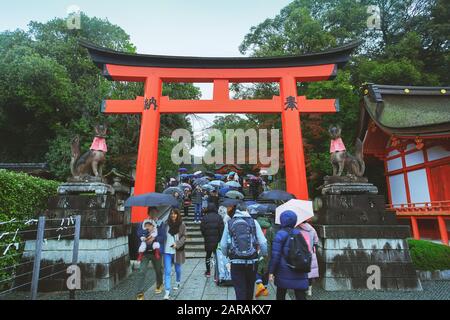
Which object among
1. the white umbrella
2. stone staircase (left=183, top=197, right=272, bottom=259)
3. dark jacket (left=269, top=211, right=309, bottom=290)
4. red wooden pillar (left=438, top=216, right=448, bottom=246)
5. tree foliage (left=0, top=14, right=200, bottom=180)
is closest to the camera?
dark jacket (left=269, top=211, right=309, bottom=290)

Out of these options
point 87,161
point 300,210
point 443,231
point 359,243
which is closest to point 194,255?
point 87,161

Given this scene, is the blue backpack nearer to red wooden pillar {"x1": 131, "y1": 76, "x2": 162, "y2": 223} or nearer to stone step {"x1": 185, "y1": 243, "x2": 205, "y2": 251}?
red wooden pillar {"x1": 131, "y1": 76, "x2": 162, "y2": 223}

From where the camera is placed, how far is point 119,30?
21.2 meters

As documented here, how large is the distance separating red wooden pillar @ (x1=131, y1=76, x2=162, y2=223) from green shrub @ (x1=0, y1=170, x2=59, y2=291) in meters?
2.40

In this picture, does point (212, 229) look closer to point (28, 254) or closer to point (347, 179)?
point (347, 179)

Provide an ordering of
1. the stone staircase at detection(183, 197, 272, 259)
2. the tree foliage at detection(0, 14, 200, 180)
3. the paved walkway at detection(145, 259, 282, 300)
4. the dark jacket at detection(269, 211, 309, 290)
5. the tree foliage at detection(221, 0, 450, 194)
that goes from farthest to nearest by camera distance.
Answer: the tree foliage at detection(0, 14, 200, 180) → the tree foliage at detection(221, 0, 450, 194) → the stone staircase at detection(183, 197, 272, 259) → the paved walkway at detection(145, 259, 282, 300) → the dark jacket at detection(269, 211, 309, 290)

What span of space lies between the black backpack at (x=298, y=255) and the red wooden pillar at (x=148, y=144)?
5.63 m

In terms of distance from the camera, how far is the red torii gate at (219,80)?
8.59 m

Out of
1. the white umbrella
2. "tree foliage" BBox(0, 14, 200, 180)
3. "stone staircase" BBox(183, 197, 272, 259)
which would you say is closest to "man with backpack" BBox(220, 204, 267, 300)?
the white umbrella

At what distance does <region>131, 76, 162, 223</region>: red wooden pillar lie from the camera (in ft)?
26.9

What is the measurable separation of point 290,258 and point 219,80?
23.7 ft
